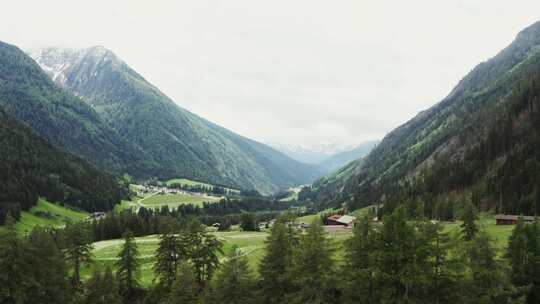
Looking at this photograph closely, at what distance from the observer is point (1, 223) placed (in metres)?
181

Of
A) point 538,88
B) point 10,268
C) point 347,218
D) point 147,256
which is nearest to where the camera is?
point 10,268

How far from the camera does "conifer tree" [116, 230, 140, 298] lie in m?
78.7

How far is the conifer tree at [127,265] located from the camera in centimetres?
7869

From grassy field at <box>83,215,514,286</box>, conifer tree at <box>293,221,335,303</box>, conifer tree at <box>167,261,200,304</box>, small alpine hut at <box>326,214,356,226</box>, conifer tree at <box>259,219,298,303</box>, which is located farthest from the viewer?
small alpine hut at <box>326,214,356,226</box>

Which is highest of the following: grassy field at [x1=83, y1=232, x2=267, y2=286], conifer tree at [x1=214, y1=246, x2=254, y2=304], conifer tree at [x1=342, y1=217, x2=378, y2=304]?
conifer tree at [x1=342, y1=217, x2=378, y2=304]

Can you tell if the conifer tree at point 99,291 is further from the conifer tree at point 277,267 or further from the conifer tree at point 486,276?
the conifer tree at point 486,276

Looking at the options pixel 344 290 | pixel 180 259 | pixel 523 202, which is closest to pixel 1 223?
pixel 180 259

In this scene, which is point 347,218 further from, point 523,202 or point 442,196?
point 523,202

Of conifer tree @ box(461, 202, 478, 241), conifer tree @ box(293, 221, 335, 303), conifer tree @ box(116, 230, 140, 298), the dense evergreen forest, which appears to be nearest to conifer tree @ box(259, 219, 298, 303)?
the dense evergreen forest

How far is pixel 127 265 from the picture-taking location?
79500 mm

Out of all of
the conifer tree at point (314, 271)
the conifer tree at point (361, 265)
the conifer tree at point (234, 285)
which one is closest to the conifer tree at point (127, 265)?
the conifer tree at point (234, 285)

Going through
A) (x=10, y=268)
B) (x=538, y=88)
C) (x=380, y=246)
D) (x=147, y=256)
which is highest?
(x=538, y=88)

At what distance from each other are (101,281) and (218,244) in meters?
20.2

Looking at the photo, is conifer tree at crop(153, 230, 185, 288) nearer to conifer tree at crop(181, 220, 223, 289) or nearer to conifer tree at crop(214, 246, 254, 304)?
conifer tree at crop(181, 220, 223, 289)
